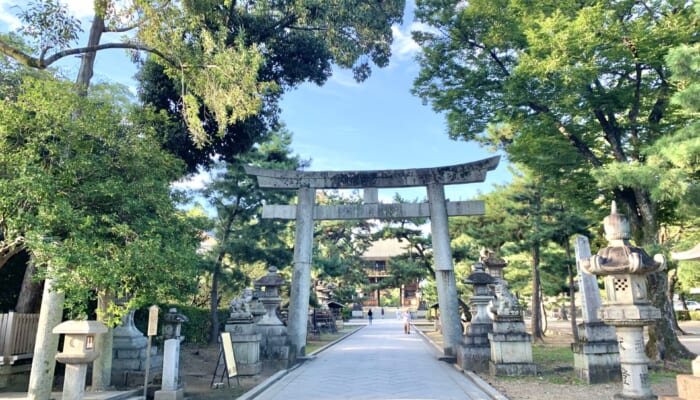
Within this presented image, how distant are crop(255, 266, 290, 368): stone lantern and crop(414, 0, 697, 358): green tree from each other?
818 cm

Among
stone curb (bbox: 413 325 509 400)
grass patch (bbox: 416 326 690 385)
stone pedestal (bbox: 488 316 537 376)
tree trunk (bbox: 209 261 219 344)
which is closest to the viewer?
stone curb (bbox: 413 325 509 400)

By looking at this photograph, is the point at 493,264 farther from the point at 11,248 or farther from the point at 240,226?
the point at 11,248

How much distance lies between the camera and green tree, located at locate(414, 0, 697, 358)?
10.5 m

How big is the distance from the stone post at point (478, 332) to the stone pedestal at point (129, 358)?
8231mm

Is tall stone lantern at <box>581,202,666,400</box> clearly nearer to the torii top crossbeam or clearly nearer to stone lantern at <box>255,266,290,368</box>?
the torii top crossbeam

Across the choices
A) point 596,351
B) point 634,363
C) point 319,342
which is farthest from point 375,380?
point 319,342

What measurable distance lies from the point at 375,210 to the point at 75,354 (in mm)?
9707

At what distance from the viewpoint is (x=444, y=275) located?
13898mm

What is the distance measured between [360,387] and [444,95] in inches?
371

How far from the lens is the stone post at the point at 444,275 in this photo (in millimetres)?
13586

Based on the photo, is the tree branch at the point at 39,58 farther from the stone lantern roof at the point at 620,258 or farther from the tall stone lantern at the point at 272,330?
the stone lantern roof at the point at 620,258

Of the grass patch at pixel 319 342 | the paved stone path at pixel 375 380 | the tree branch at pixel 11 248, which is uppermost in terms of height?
the tree branch at pixel 11 248

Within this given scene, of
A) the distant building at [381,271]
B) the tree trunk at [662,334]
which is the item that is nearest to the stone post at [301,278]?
the tree trunk at [662,334]

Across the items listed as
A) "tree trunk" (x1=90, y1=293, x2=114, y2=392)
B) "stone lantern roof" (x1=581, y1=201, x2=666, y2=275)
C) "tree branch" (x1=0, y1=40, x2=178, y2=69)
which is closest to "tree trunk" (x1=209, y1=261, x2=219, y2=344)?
"tree trunk" (x1=90, y1=293, x2=114, y2=392)
